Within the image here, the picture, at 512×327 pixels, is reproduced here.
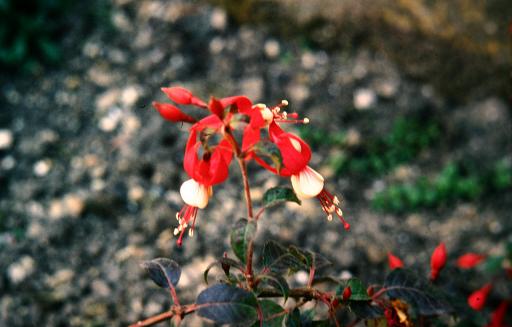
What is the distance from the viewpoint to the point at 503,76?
7.75 feet

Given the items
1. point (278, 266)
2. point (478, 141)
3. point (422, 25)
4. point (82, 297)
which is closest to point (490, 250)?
point (478, 141)

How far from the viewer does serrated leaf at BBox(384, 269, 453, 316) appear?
1.06 meters

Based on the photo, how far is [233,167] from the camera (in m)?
2.21

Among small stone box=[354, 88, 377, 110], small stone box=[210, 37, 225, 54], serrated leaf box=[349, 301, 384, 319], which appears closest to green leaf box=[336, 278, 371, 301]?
serrated leaf box=[349, 301, 384, 319]

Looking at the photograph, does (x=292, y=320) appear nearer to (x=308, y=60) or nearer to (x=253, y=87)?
(x=253, y=87)

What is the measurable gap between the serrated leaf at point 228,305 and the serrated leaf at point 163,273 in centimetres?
11

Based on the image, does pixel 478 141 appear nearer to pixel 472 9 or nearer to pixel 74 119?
pixel 472 9

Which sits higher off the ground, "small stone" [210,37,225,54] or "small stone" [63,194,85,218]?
"small stone" [210,37,225,54]

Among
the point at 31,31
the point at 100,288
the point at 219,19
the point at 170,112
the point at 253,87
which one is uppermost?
the point at 31,31

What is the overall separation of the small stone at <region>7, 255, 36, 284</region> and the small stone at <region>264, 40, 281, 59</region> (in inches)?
49.9

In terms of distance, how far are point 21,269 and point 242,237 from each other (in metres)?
1.20

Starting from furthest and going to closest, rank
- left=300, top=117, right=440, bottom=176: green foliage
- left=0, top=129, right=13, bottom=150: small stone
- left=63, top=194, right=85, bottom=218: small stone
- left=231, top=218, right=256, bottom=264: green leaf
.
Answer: left=0, top=129, right=13, bottom=150: small stone, left=300, top=117, right=440, bottom=176: green foliage, left=63, top=194, right=85, bottom=218: small stone, left=231, top=218, right=256, bottom=264: green leaf

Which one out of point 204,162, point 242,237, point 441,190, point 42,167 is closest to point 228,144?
point 204,162

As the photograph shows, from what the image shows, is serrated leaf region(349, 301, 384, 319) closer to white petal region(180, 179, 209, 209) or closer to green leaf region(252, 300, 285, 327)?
green leaf region(252, 300, 285, 327)
